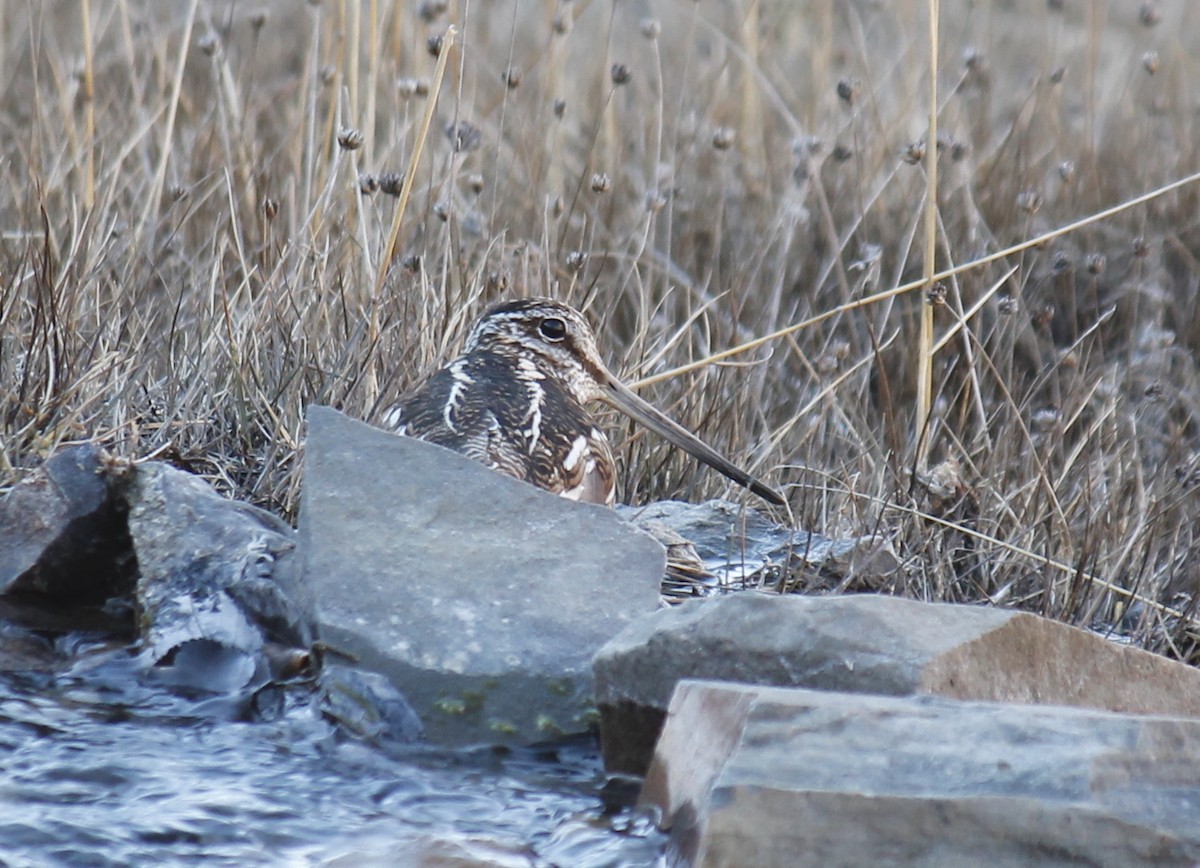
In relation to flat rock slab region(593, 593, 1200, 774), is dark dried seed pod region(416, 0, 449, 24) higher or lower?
higher

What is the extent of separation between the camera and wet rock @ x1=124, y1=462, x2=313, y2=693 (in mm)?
3367

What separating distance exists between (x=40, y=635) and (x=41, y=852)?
0.84 metres

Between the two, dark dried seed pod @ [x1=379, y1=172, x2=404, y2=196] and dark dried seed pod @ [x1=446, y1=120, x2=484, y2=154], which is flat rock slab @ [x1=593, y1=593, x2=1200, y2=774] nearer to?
dark dried seed pod @ [x1=379, y1=172, x2=404, y2=196]

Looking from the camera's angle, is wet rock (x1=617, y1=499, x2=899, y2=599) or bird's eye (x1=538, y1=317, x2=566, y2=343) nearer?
wet rock (x1=617, y1=499, x2=899, y2=599)

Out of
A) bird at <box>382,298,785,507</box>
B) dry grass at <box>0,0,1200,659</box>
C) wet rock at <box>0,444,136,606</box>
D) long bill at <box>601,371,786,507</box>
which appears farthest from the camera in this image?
long bill at <box>601,371,786,507</box>

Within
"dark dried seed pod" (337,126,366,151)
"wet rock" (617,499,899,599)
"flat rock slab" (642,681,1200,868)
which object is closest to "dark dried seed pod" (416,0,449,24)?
"dark dried seed pod" (337,126,366,151)

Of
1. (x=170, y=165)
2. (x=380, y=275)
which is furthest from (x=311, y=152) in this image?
(x=170, y=165)

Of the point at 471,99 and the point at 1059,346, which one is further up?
the point at 471,99

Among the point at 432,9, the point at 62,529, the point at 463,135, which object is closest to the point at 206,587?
the point at 62,529

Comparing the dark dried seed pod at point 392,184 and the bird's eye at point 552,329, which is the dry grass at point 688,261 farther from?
the bird's eye at point 552,329

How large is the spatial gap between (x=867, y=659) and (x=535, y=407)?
129cm

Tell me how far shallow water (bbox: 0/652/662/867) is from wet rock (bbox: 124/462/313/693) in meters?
0.11

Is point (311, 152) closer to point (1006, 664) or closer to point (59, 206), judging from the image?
point (59, 206)

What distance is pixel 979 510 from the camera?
13.2 ft
